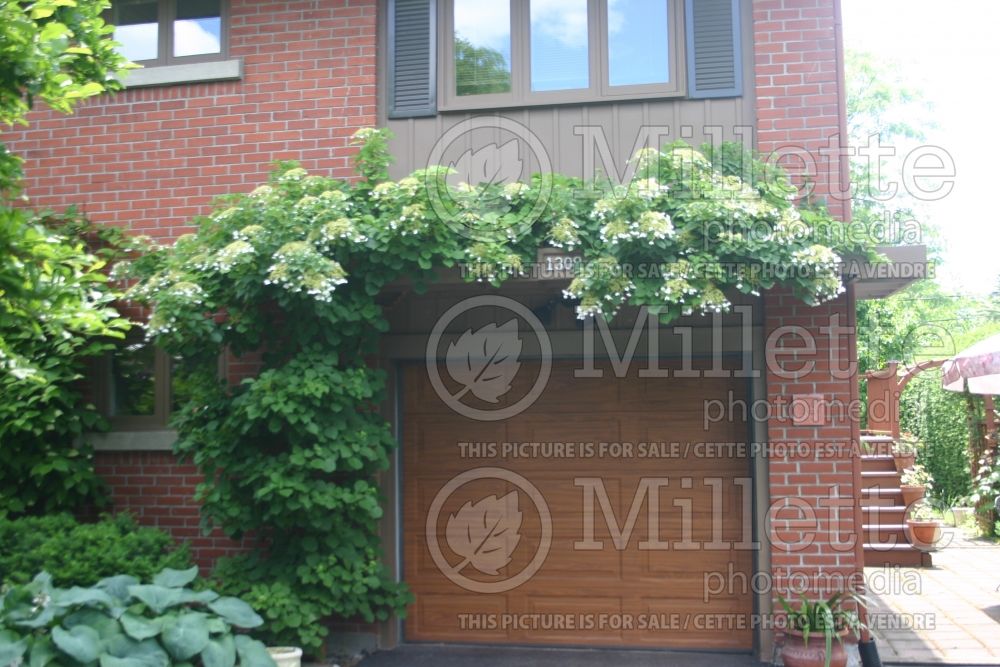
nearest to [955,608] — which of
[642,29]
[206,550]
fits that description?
[642,29]

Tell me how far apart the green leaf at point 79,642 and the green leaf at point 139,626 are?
0.15m

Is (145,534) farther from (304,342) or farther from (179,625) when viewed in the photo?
A: (304,342)

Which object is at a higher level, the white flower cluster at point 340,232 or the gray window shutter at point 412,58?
the gray window shutter at point 412,58

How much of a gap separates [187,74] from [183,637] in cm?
431

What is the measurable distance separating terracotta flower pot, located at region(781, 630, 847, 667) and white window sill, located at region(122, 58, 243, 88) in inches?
222

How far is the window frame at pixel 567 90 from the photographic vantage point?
6539mm

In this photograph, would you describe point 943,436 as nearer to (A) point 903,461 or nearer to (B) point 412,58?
(A) point 903,461

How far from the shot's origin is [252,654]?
5152 millimetres

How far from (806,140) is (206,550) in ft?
17.2

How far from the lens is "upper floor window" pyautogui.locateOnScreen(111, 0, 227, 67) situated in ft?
23.8

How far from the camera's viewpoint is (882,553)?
34.3ft

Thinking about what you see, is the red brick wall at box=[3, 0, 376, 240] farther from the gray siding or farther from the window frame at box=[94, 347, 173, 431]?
the window frame at box=[94, 347, 173, 431]

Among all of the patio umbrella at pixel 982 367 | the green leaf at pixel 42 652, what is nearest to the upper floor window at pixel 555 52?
the green leaf at pixel 42 652

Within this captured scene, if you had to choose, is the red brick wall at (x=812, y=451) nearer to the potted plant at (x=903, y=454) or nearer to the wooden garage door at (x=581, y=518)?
the wooden garage door at (x=581, y=518)
